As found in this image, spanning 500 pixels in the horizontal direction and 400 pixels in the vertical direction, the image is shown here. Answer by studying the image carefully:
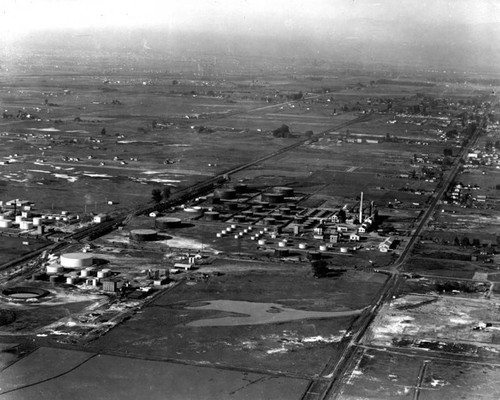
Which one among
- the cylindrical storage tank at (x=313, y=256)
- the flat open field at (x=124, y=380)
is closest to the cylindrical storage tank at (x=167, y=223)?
the cylindrical storage tank at (x=313, y=256)

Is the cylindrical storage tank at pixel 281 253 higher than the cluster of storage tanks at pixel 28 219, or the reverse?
the cluster of storage tanks at pixel 28 219

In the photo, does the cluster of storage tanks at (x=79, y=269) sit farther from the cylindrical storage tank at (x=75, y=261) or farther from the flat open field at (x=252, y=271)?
the flat open field at (x=252, y=271)

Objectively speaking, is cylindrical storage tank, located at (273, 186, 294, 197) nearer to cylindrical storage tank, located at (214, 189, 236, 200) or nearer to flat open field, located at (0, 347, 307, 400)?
cylindrical storage tank, located at (214, 189, 236, 200)

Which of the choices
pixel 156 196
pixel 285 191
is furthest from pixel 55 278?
pixel 285 191

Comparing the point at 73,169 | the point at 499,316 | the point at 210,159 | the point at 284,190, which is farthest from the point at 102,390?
the point at 210,159

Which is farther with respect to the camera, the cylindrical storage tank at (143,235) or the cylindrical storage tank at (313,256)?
the cylindrical storage tank at (143,235)
